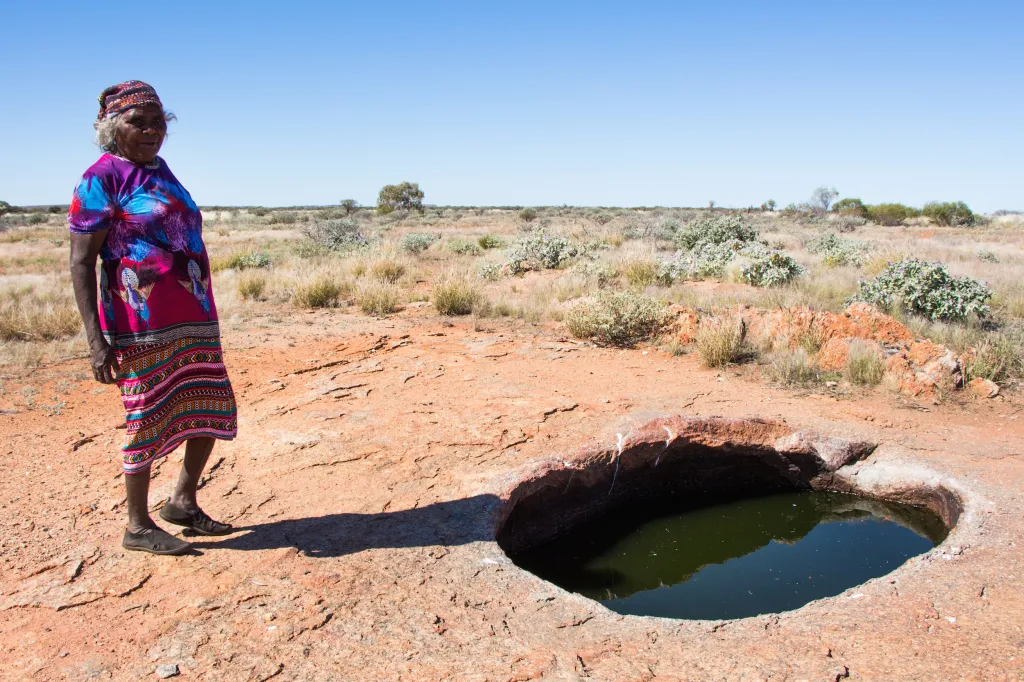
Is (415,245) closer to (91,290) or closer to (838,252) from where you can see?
(838,252)

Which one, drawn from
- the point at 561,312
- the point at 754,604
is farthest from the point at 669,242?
the point at 754,604

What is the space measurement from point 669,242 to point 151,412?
16.8 m

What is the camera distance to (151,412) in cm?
285

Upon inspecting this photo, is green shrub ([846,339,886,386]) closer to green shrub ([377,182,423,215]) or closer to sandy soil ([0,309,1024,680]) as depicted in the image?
sandy soil ([0,309,1024,680])

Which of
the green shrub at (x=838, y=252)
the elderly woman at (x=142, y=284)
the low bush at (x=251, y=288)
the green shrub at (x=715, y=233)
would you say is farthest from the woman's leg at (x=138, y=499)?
the green shrub at (x=715, y=233)

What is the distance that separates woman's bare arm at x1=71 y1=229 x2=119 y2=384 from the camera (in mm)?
2613

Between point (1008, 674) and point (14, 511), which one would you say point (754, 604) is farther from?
point (14, 511)

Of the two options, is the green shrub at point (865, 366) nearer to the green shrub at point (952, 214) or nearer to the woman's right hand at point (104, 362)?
the woman's right hand at point (104, 362)

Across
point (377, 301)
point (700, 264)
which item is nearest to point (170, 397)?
point (377, 301)

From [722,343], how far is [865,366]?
117cm

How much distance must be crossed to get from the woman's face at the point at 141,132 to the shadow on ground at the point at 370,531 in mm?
1665

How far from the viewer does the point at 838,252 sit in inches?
517

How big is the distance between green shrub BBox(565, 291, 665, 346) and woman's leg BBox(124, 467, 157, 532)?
4.91m

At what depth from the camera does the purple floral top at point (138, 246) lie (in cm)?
264
